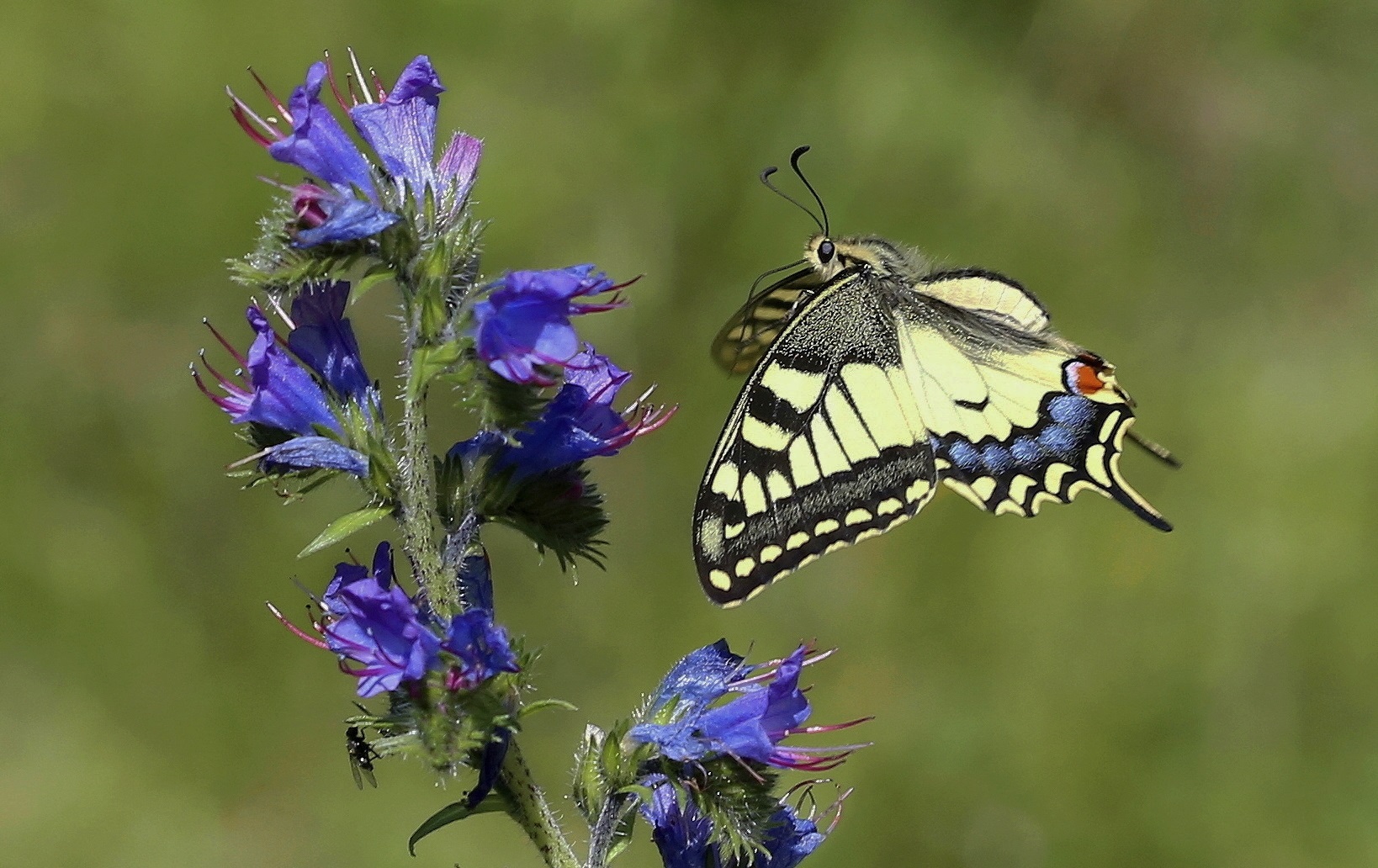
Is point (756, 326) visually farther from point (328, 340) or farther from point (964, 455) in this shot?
point (328, 340)

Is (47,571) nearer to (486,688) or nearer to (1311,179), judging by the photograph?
(486,688)

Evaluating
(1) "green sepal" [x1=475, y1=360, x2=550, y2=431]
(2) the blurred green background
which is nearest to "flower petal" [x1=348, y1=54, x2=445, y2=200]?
(1) "green sepal" [x1=475, y1=360, x2=550, y2=431]

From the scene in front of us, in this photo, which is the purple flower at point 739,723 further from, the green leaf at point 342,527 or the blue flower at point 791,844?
the green leaf at point 342,527

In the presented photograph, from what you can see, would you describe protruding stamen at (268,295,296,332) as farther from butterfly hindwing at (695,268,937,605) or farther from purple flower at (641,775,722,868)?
purple flower at (641,775,722,868)

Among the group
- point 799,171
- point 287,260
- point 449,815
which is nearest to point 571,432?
point 287,260

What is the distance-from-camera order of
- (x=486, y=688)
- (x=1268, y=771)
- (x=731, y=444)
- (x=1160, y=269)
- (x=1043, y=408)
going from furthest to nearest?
(x=1160, y=269) → (x=1268, y=771) → (x=1043, y=408) → (x=731, y=444) → (x=486, y=688)

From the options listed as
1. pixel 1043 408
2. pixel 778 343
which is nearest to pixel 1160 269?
pixel 1043 408
